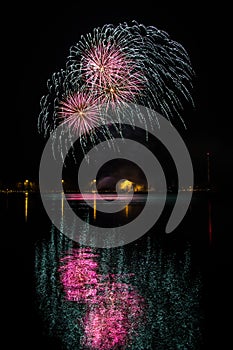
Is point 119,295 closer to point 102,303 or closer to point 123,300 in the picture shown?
point 123,300

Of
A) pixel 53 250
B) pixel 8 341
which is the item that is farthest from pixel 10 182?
pixel 8 341

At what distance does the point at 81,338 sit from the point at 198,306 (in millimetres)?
2001

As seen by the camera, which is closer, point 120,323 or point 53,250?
point 120,323

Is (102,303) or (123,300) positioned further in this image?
(123,300)

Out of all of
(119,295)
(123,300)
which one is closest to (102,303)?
(123,300)

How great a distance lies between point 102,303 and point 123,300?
0.35 meters

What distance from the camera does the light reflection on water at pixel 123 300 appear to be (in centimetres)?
477

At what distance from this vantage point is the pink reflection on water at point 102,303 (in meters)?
4.78

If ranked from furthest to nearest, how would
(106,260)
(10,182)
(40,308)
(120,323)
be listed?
(10,182) < (106,260) < (40,308) < (120,323)

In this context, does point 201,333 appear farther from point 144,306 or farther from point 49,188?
point 49,188

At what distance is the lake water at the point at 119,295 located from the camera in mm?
4797

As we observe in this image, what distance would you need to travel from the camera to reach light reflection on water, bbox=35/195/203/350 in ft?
15.6

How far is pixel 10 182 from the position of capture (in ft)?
342

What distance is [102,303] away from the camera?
20.1ft
